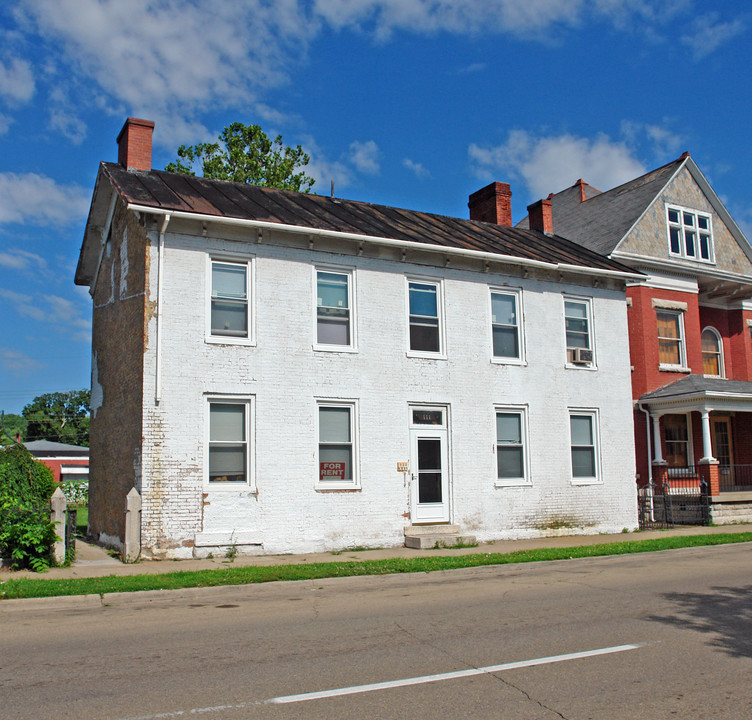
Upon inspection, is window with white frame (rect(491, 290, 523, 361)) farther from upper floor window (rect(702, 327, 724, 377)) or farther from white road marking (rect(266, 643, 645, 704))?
white road marking (rect(266, 643, 645, 704))

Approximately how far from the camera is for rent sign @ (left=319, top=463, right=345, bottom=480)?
15273mm

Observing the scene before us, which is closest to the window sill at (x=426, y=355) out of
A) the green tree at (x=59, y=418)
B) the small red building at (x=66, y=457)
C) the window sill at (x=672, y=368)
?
the window sill at (x=672, y=368)

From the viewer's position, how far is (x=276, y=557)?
13969 mm

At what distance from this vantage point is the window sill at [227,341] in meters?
14.5

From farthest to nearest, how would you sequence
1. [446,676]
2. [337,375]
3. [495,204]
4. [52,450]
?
[52,450] → [495,204] → [337,375] → [446,676]

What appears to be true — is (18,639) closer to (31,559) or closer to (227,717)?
(227,717)

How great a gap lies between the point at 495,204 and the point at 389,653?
18.3 m

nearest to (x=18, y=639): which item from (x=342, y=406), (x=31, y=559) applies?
(x=31, y=559)

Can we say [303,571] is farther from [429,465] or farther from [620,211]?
[620,211]

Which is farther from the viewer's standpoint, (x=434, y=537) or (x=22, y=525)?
(x=434, y=537)

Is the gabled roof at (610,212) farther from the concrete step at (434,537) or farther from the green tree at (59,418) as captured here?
the green tree at (59,418)

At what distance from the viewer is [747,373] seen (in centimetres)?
2597

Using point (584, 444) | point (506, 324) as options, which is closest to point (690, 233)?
point (584, 444)

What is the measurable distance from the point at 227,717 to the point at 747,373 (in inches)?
997
